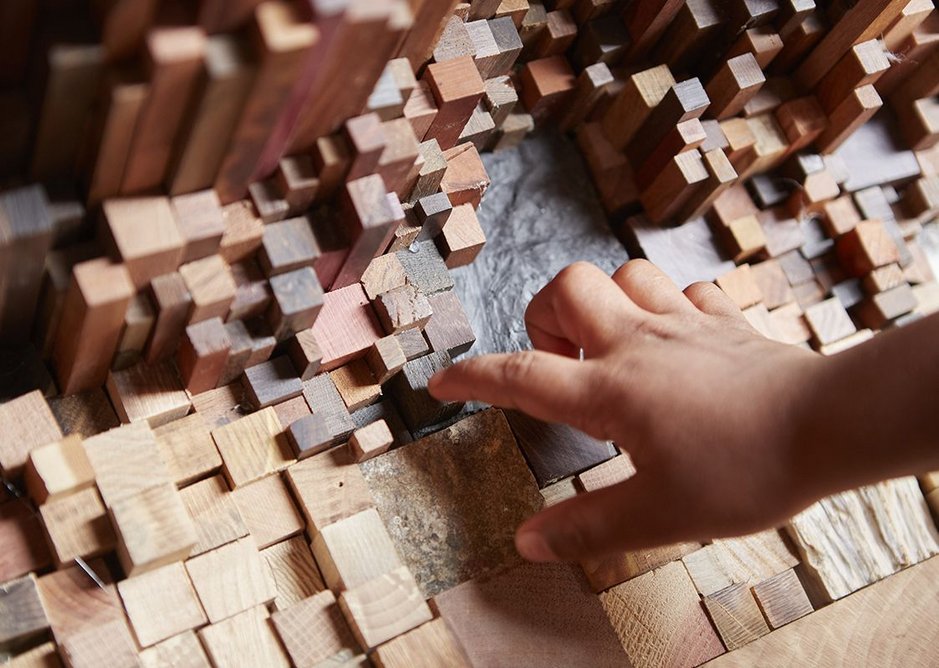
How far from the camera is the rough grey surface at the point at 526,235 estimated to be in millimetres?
1380

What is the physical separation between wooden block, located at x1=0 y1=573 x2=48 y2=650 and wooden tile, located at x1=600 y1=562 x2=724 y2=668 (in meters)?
0.65

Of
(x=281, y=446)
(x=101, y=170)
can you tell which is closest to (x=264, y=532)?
(x=281, y=446)

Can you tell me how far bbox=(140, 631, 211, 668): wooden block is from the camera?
0.99m

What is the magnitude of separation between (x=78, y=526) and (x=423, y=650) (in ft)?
1.27

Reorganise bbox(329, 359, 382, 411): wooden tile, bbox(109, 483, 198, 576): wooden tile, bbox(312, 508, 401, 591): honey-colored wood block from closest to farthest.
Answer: bbox(109, 483, 198, 576): wooden tile → bbox(312, 508, 401, 591): honey-colored wood block → bbox(329, 359, 382, 411): wooden tile

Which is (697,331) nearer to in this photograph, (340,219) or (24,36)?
(340,219)

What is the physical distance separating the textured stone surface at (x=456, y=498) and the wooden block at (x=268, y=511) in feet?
0.35

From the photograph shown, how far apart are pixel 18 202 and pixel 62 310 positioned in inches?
5.7

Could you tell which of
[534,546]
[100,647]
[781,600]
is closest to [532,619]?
[534,546]

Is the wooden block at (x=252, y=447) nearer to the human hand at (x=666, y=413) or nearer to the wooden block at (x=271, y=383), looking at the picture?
the wooden block at (x=271, y=383)

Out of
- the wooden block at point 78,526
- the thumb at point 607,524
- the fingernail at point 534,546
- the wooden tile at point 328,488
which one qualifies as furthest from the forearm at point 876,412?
the wooden block at point 78,526

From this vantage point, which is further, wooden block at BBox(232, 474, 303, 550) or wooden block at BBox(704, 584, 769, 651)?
wooden block at BBox(704, 584, 769, 651)

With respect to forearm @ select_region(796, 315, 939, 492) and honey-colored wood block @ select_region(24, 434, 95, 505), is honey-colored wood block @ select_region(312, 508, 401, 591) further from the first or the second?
forearm @ select_region(796, 315, 939, 492)

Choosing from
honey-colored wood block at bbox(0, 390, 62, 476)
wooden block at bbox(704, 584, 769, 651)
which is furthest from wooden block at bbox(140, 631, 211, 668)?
wooden block at bbox(704, 584, 769, 651)
